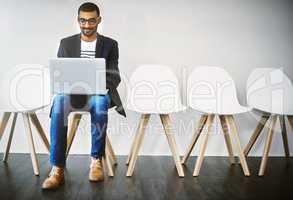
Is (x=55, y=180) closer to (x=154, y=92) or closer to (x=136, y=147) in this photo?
(x=136, y=147)

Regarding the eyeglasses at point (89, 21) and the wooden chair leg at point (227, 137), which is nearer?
the eyeglasses at point (89, 21)

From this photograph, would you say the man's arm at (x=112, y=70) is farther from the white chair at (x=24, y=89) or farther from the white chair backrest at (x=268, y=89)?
the white chair backrest at (x=268, y=89)

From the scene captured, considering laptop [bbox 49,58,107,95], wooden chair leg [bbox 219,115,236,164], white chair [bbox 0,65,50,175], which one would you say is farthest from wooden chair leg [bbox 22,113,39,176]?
wooden chair leg [bbox 219,115,236,164]

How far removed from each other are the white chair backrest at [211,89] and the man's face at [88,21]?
1.03 metres

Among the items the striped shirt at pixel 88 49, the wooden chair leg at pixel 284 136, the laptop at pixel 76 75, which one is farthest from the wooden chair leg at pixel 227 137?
the striped shirt at pixel 88 49

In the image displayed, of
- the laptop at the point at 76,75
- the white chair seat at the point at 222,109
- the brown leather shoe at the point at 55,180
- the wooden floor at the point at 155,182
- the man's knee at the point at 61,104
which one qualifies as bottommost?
the wooden floor at the point at 155,182

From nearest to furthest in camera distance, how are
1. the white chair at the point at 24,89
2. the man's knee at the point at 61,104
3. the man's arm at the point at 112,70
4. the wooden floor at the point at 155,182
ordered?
the wooden floor at the point at 155,182
the man's knee at the point at 61,104
the man's arm at the point at 112,70
the white chair at the point at 24,89

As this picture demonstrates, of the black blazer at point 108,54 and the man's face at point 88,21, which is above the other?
the man's face at point 88,21

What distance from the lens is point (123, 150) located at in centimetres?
374

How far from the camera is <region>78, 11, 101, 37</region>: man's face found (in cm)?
311

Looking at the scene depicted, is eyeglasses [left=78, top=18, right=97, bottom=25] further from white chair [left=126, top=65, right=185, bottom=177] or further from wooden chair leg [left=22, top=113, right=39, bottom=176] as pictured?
wooden chair leg [left=22, top=113, right=39, bottom=176]

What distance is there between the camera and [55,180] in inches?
105

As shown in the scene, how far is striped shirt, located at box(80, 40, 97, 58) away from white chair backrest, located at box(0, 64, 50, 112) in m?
0.52

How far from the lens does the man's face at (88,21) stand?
3.11 m
